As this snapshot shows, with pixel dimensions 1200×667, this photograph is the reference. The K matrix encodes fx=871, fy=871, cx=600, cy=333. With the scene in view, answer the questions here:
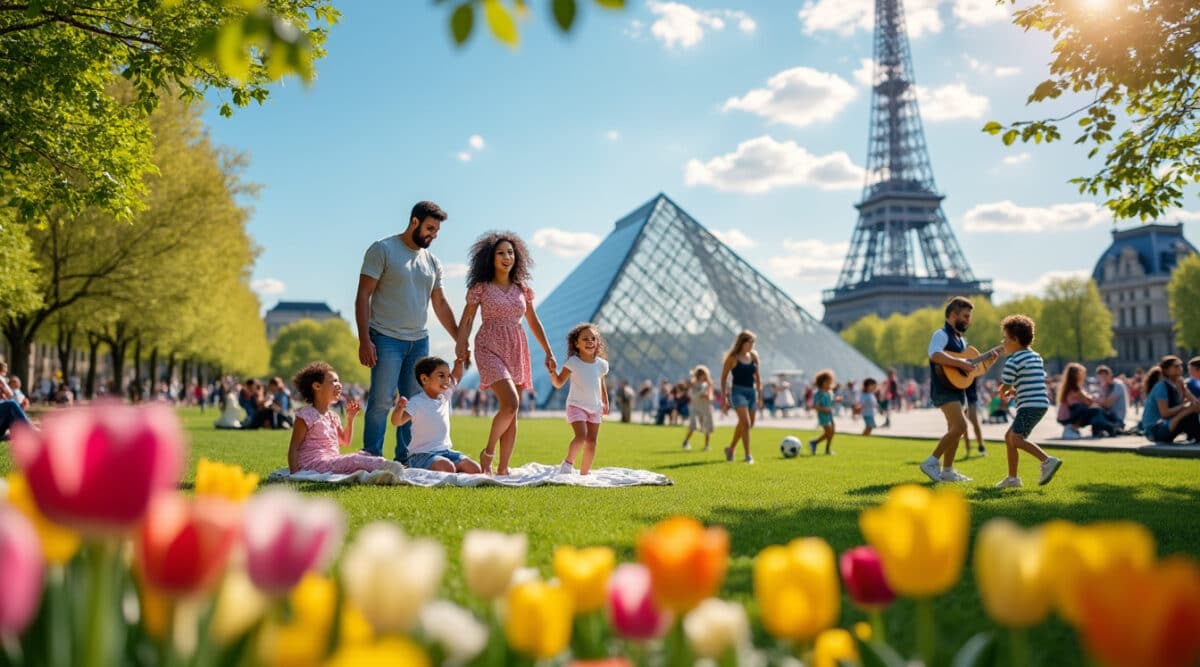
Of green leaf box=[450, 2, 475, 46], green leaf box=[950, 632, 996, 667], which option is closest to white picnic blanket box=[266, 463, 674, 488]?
green leaf box=[450, 2, 475, 46]

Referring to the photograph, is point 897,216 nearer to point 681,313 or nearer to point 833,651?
point 681,313

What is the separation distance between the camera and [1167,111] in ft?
28.8

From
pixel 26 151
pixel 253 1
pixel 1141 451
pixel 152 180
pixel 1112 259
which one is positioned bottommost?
pixel 1141 451

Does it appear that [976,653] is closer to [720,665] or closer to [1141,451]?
[720,665]

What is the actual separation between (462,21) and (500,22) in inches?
4.2

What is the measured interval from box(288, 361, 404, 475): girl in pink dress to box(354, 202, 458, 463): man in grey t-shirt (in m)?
0.29

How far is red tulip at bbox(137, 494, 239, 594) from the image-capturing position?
33.2 inches

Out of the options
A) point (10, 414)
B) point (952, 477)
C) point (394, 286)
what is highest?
point (394, 286)

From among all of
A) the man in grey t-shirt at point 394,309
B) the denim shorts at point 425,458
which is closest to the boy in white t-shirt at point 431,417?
the denim shorts at point 425,458

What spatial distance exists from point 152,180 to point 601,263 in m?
30.8

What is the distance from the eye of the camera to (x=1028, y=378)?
7.74 metres

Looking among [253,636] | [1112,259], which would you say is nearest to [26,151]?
[253,636]

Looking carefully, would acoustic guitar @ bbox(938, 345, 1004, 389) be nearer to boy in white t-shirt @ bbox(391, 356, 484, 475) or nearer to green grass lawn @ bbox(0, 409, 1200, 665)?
green grass lawn @ bbox(0, 409, 1200, 665)

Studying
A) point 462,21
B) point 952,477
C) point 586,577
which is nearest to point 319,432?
point 952,477
